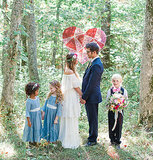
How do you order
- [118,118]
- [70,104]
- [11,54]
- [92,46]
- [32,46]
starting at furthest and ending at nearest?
[32,46] < [11,54] < [118,118] < [70,104] < [92,46]

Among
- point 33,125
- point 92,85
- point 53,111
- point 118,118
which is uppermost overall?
point 92,85

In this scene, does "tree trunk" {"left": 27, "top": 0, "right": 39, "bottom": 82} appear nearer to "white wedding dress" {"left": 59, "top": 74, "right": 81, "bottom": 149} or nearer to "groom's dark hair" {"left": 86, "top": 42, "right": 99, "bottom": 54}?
"white wedding dress" {"left": 59, "top": 74, "right": 81, "bottom": 149}

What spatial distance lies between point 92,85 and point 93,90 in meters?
0.14

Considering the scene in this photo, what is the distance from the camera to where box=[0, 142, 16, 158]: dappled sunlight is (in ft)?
12.7

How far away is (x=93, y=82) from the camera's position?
4152 millimetres

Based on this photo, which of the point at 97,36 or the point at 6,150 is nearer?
the point at 6,150

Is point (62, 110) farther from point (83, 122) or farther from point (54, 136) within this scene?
point (83, 122)

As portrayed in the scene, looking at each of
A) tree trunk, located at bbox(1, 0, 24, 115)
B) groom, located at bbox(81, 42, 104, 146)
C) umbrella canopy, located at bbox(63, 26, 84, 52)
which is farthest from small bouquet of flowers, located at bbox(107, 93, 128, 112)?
tree trunk, located at bbox(1, 0, 24, 115)

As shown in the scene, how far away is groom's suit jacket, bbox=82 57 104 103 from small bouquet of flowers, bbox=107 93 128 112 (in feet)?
0.94

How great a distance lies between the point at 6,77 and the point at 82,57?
2.25 m

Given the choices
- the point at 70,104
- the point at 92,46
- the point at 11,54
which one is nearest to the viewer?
the point at 92,46

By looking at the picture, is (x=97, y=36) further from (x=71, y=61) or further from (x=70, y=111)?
(x=70, y=111)

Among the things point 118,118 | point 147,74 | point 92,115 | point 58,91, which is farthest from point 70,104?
point 147,74

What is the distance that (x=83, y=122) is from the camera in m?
6.16
